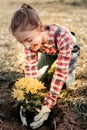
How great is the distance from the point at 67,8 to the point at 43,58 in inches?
367

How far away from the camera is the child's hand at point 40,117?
11.8 ft

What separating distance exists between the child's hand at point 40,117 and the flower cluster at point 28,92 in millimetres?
74

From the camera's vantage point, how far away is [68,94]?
4.47 m

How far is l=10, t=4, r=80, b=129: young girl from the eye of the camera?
11.0 ft

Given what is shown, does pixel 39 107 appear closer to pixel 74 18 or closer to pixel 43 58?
pixel 43 58

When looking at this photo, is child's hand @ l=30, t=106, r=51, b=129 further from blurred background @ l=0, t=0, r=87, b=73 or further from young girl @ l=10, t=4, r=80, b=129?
blurred background @ l=0, t=0, r=87, b=73

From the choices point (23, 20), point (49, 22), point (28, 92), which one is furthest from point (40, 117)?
point (49, 22)

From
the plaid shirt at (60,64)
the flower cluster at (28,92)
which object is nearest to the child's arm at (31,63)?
the plaid shirt at (60,64)

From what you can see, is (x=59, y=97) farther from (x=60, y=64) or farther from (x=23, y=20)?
(x=23, y=20)

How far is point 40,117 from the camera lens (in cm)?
361

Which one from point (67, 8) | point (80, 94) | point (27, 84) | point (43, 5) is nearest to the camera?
point (27, 84)

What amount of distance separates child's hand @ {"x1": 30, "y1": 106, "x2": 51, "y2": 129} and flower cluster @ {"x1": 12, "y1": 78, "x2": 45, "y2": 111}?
7 cm

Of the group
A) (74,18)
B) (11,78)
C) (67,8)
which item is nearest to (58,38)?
(11,78)

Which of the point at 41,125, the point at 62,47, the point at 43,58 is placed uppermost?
the point at 62,47
